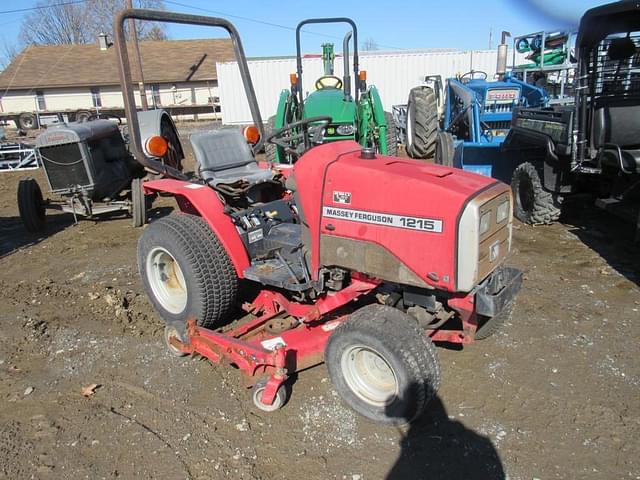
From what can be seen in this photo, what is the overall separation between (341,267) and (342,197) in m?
0.38

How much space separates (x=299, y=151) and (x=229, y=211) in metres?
0.62

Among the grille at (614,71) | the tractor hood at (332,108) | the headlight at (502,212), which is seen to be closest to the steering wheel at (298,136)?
the headlight at (502,212)

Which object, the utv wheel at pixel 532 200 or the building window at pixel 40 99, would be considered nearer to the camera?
the utv wheel at pixel 532 200

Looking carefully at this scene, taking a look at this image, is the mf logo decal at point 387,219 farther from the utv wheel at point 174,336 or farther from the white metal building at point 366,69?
the white metal building at point 366,69

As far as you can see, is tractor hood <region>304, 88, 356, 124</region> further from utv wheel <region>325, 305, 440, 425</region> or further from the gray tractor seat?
utv wheel <region>325, 305, 440, 425</region>

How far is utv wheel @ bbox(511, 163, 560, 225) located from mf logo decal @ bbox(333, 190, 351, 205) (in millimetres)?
3583

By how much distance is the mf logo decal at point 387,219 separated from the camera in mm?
2268

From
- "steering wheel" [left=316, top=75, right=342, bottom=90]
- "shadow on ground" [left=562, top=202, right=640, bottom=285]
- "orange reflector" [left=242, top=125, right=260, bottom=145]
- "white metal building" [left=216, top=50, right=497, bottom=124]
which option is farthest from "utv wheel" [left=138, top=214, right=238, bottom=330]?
"white metal building" [left=216, top=50, right=497, bottom=124]

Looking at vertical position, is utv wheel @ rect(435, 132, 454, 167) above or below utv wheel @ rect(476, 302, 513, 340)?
above

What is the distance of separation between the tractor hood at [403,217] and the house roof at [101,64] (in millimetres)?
25654

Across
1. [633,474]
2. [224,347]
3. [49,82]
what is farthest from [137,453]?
[49,82]

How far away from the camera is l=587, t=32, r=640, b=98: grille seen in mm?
4508

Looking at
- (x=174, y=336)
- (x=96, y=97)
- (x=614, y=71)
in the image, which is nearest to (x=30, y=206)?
(x=174, y=336)

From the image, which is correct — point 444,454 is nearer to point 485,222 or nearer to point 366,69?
point 485,222
